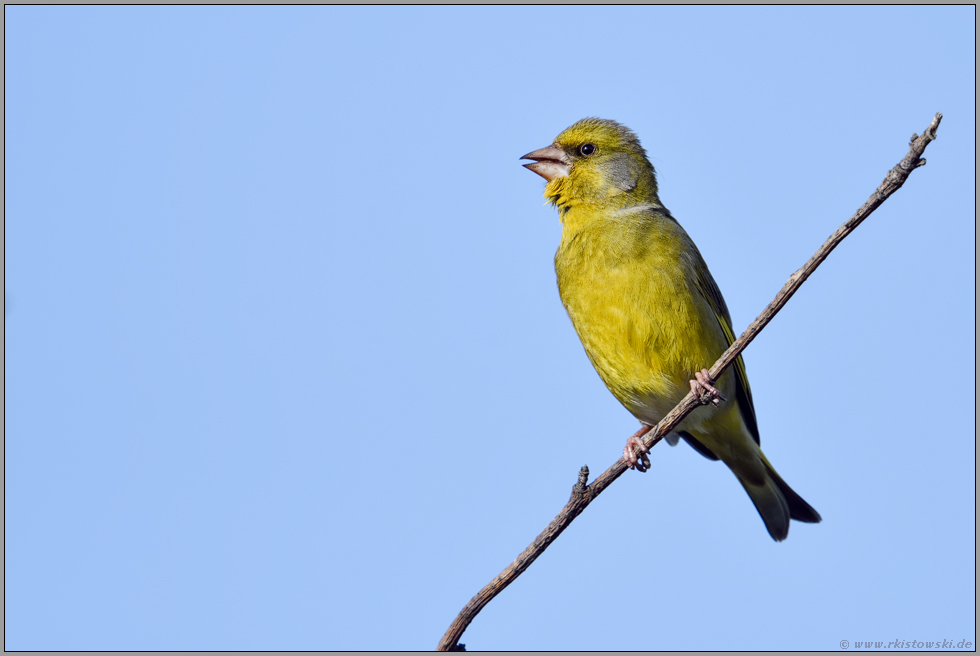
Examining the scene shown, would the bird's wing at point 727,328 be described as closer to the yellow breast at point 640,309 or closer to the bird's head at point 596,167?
the yellow breast at point 640,309

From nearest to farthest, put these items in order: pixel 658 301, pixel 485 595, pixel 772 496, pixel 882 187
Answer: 1. pixel 882 187
2. pixel 485 595
3. pixel 658 301
4. pixel 772 496

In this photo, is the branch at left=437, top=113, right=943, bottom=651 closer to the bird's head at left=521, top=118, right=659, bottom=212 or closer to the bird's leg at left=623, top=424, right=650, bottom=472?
the bird's leg at left=623, top=424, right=650, bottom=472

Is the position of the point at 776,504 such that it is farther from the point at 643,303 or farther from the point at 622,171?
the point at 622,171

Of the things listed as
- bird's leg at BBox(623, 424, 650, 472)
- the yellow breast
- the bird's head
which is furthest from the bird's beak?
bird's leg at BBox(623, 424, 650, 472)

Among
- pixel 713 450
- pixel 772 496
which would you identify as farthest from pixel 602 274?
pixel 772 496

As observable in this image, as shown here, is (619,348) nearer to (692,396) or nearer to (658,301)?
(658,301)

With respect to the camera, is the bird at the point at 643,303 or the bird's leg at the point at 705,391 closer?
the bird's leg at the point at 705,391

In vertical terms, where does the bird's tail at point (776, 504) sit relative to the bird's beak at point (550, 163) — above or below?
below

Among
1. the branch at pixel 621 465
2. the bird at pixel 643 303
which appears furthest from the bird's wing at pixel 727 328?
the branch at pixel 621 465
